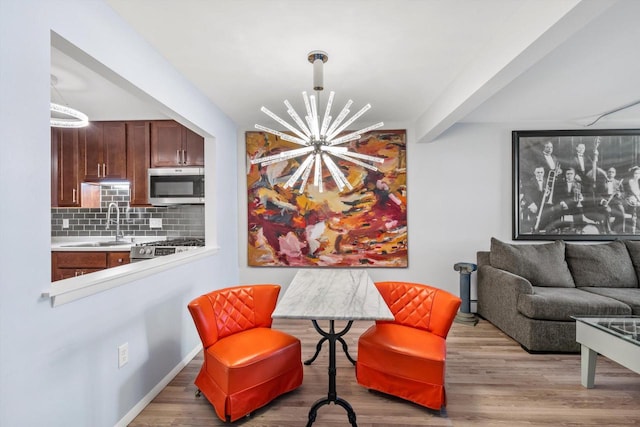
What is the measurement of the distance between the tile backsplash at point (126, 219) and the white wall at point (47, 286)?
196cm

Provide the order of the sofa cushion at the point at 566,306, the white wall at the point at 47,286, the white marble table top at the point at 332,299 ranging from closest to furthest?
the white wall at the point at 47,286 < the white marble table top at the point at 332,299 < the sofa cushion at the point at 566,306

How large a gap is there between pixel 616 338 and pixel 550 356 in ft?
2.79

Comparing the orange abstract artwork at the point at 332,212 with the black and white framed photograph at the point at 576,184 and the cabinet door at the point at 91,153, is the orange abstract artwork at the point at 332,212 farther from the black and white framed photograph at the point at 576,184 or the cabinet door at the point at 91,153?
the cabinet door at the point at 91,153

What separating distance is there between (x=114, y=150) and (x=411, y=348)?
3.82m

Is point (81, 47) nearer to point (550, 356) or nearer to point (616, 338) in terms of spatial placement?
point (616, 338)

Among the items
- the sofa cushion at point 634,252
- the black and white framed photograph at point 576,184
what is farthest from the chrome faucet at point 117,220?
the sofa cushion at point 634,252

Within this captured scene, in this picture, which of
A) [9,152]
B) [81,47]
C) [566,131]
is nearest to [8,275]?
[9,152]

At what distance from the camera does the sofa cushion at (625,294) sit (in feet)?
8.74

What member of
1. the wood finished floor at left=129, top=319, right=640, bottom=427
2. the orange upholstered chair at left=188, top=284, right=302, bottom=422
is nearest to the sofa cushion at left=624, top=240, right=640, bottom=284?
the wood finished floor at left=129, top=319, right=640, bottom=427

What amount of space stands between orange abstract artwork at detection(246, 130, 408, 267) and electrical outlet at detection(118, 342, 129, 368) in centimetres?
207

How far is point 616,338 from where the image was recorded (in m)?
1.96

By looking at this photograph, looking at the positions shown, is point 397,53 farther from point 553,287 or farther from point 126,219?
point 126,219

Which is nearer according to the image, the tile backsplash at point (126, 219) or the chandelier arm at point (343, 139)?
the chandelier arm at point (343, 139)

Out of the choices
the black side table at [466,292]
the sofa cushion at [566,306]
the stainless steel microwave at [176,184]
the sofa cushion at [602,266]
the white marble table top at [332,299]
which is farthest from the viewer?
the stainless steel microwave at [176,184]
